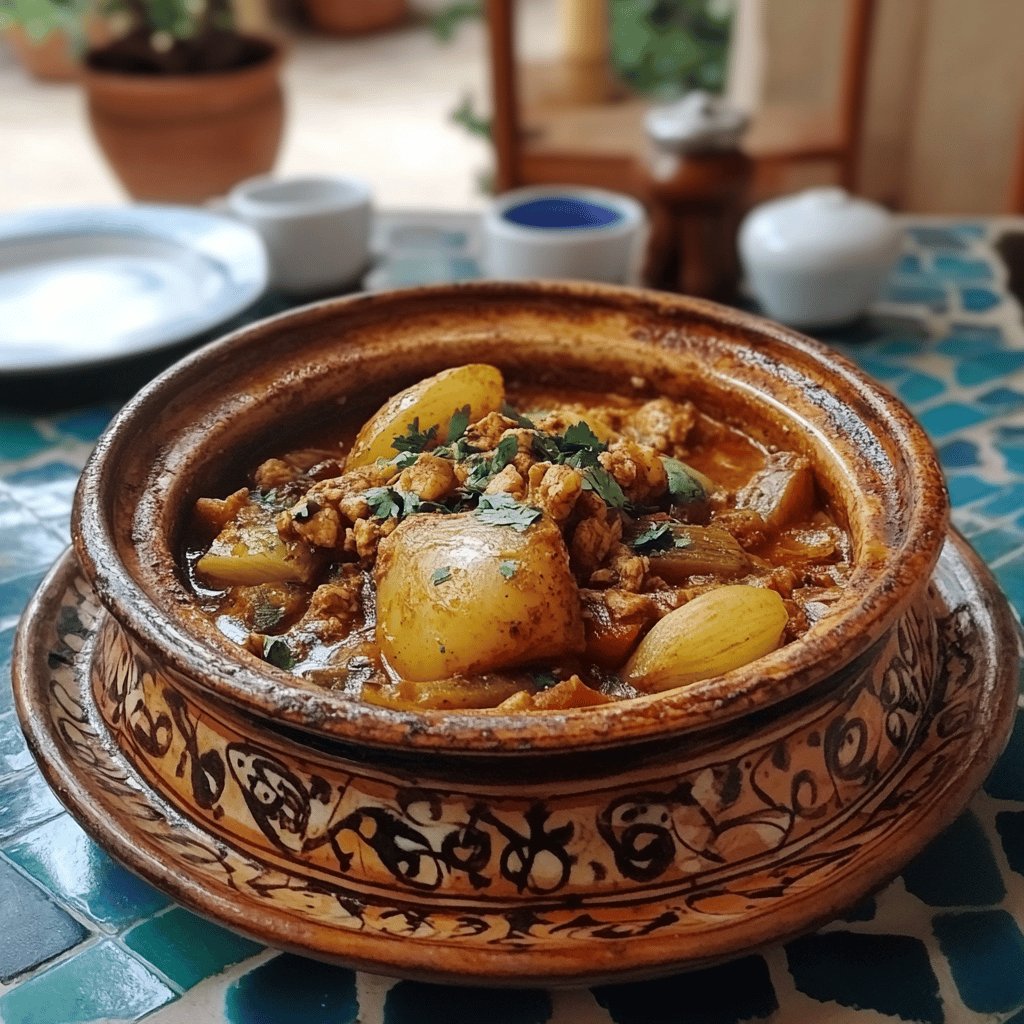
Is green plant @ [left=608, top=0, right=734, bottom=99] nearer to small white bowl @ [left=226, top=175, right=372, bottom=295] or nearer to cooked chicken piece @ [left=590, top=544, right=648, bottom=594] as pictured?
small white bowl @ [left=226, top=175, right=372, bottom=295]

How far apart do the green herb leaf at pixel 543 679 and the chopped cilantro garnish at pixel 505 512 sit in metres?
0.17

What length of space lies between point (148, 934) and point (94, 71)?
5.26 meters

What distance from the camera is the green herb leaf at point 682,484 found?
5.50ft

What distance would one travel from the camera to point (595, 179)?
4.53 meters

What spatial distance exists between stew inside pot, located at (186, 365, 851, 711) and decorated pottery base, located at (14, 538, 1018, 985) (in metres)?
0.12

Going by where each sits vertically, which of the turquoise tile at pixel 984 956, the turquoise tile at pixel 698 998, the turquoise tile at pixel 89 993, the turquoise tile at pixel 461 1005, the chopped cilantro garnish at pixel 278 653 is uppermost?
the chopped cilantro garnish at pixel 278 653

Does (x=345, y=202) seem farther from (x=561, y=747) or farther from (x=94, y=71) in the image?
(x=94, y=71)

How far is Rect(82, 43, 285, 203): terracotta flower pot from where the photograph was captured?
5.50 metres

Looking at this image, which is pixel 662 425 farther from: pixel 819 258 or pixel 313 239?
pixel 313 239

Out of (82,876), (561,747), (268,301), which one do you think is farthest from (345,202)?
(561,747)

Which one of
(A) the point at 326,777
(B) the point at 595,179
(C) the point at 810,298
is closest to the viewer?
(A) the point at 326,777

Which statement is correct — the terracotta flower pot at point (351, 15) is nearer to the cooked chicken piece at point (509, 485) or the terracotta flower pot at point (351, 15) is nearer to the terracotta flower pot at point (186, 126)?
the terracotta flower pot at point (186, 126)

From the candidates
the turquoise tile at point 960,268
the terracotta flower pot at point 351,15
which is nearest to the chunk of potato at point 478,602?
the turquoise tile at point 960,268

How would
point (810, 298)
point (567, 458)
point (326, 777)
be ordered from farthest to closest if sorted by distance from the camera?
point (810, 298)
point (567, 458)
point (326, 777)
